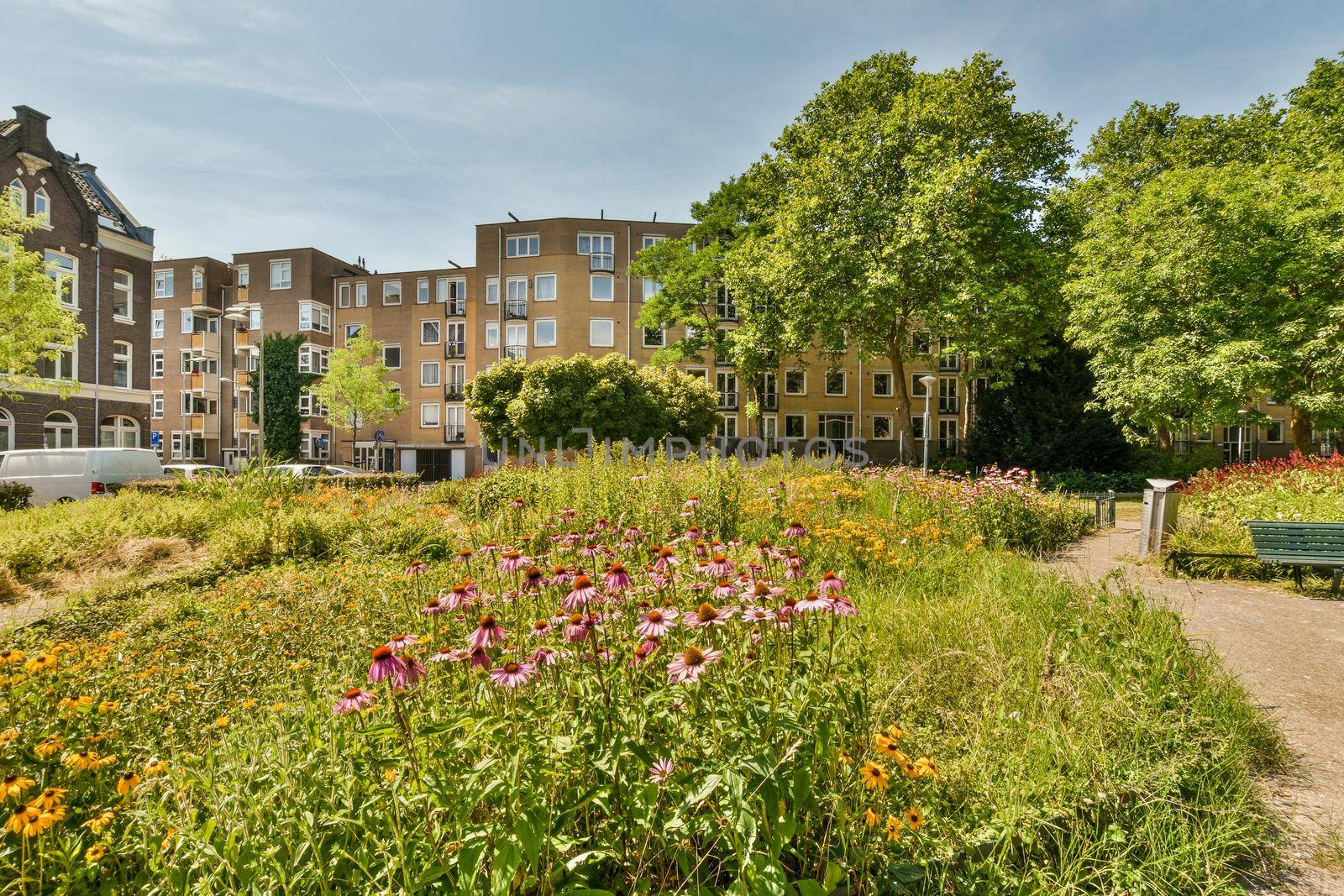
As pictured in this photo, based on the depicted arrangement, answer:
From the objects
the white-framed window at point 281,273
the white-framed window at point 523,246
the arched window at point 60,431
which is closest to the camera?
the arched window at point 60,431

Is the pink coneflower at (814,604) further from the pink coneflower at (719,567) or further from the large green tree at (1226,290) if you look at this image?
the large green tree at (1226,290)

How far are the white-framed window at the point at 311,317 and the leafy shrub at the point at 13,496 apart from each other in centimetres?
3242

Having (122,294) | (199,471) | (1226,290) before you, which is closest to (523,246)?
(122,294)

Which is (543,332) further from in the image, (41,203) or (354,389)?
(41,203)

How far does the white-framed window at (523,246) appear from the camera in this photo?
40625mm

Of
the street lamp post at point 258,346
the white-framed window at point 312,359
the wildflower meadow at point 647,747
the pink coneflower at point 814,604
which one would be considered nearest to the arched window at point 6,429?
the street lamp post at point 258,346

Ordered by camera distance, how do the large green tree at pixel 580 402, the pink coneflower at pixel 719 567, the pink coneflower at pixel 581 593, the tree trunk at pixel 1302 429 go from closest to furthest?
the pink coneflower at pixel 581 593 → the pink coneflower at pixel 719 567 → the tree trunk at pixel 1302 429 → the large green tree at pixel 580 402

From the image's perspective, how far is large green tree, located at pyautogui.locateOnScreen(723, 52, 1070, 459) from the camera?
2097cm

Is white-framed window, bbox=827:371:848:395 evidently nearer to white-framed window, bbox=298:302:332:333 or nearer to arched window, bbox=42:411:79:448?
white-framed window, bbox=298:302:332:333

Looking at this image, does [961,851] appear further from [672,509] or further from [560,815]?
[672,509]

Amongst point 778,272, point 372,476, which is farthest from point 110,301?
point 778,272

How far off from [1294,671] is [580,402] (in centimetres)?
2418

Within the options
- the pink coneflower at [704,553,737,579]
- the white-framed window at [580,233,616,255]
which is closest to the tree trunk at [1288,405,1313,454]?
the pink coneflower at [704,553,737,579]

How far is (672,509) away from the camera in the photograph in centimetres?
805
